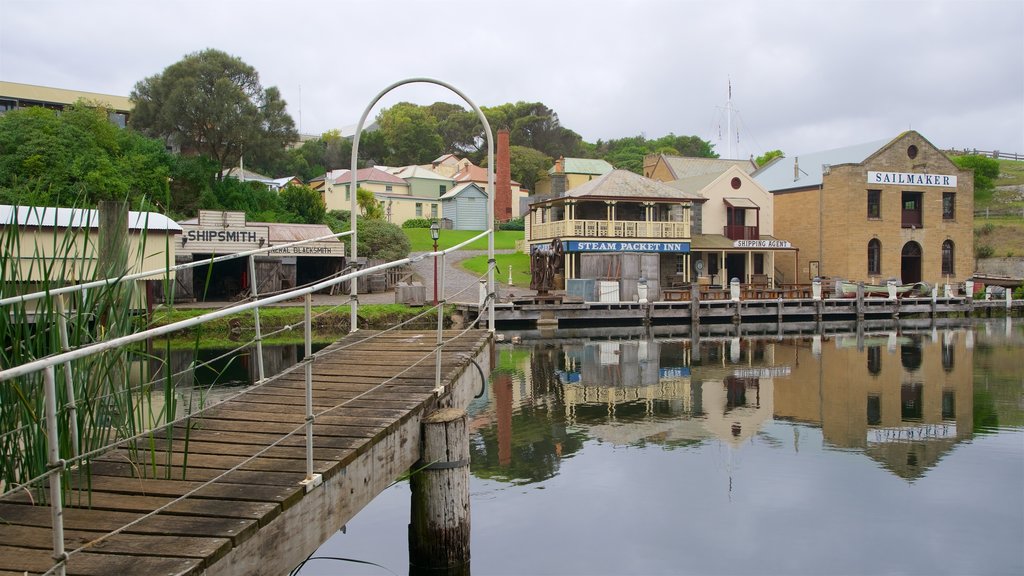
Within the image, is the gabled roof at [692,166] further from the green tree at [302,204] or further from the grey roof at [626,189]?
the green tree at [302,204]

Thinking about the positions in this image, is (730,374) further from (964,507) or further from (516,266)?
(516,266)

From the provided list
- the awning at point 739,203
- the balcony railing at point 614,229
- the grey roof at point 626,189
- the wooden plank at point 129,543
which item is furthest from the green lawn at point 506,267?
the wooden plank at point 129,543

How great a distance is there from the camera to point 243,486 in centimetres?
488

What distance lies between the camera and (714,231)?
44.3m

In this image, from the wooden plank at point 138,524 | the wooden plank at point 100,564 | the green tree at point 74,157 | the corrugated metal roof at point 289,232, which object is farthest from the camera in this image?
the corrugated metal roof at point 289,232

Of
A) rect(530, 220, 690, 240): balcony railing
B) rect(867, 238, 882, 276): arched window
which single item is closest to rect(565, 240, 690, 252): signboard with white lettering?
rect(530, 220, 690, 240): balcony railing

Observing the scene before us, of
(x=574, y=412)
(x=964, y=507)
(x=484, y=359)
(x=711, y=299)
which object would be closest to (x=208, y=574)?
(x=484, y=359)

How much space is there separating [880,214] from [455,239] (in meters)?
26.0

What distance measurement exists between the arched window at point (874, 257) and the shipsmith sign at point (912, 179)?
3506 millimetres

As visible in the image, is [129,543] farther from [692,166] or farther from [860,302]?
[692,166]

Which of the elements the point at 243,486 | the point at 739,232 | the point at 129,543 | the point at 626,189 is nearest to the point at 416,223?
the point at 626,189

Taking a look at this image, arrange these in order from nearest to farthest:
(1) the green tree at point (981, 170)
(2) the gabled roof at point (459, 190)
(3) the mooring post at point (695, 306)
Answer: (3) the mooring post at point (695, 306), (2) the gabled roof at point (459, 190), (1) the green tree at point (981, 170)

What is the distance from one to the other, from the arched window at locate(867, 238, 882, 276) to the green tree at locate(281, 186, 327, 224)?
104 feet

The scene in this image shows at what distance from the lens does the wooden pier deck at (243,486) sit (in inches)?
160
